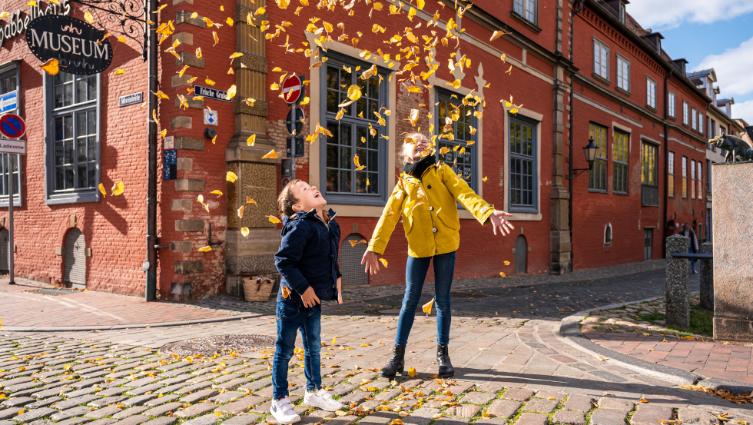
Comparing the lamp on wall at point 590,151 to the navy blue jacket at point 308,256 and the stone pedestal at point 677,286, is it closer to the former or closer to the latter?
the stone pedestal at point 677,286

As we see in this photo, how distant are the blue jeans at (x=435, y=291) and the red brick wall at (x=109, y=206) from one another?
5.62m

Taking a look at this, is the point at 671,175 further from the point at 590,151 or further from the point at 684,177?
the point at 590,151

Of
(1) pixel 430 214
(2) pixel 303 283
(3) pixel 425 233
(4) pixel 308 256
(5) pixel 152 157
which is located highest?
(5) pixel 152 157

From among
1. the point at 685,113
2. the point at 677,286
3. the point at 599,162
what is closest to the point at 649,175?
the point at 599,162

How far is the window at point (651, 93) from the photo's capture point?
79.4 feet

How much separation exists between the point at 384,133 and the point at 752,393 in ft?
27.2

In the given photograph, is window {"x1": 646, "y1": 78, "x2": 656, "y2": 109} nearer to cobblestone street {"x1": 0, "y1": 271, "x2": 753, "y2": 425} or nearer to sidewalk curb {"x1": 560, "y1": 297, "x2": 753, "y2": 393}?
cobblestone street {"x1": 0, "y1": 271, "x2": 753, "y2": 425}

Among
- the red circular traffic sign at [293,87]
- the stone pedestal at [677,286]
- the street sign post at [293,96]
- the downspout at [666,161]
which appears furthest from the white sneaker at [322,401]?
the downspout at [666,161]

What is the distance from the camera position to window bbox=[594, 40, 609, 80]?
1958 cm

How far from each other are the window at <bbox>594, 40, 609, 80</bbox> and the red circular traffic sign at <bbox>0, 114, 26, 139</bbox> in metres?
16.9

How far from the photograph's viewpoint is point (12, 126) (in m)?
10.3

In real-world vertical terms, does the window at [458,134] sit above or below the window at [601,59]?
below

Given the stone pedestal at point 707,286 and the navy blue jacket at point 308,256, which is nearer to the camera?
the navy blue jacket at point 308,256

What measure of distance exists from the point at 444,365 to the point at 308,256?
1.55 m
